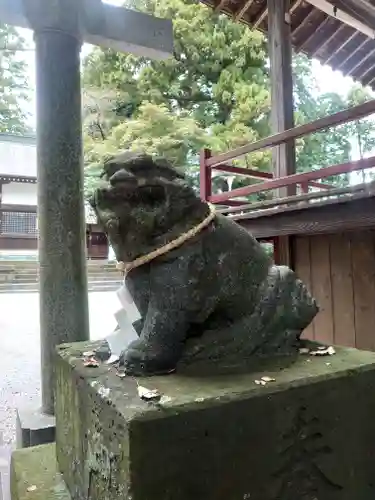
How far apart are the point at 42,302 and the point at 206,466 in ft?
4.56

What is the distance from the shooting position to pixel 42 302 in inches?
78.2

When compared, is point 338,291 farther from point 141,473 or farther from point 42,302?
point 141,473

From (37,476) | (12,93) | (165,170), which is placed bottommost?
(37,476)

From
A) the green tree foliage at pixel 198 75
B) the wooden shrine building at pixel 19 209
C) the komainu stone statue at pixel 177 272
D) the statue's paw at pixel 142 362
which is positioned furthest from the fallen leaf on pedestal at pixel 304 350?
the wooden shrine building at pixel 19 209

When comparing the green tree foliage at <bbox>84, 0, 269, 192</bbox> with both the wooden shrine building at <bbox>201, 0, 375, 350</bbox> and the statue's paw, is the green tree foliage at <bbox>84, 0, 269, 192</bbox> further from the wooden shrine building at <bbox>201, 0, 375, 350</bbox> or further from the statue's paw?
the statue's paw

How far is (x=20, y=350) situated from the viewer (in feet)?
16.5

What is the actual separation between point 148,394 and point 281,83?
329 centimetres

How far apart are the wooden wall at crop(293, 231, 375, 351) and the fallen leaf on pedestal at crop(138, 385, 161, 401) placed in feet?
6.73

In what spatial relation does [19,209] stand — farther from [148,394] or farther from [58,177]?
[148,394]

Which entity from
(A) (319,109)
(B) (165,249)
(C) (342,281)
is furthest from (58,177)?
(A) (319,109)

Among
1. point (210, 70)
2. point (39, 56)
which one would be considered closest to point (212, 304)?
point (39, 56)

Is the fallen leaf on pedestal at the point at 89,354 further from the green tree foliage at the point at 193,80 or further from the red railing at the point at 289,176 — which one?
the green tree foliage at the point at 193,80

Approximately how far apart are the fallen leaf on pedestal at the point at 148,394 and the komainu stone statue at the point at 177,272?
0.29 feet

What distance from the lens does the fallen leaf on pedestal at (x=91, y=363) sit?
3.41ft
